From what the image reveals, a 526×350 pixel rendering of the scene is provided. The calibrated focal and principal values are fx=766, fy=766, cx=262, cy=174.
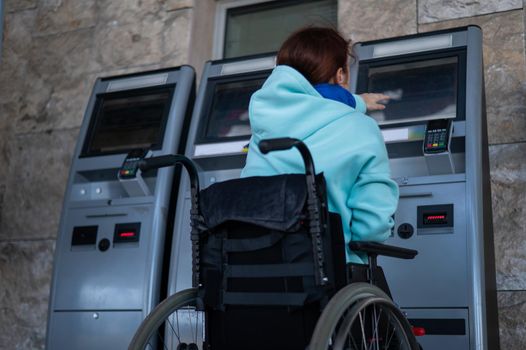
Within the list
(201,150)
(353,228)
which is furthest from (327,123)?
(201,150)

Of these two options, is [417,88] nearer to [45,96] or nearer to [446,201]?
[446,201]

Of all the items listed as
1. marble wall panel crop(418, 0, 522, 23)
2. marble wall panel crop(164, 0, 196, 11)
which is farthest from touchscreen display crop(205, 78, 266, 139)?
marble wall panel crop(164, 0, 196, 11)

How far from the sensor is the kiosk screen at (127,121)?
3.83 m

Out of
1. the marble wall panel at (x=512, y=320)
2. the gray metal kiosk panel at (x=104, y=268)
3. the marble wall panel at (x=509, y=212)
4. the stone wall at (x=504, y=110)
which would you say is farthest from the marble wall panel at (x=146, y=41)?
the marble wall panel at (x=512, y=320)

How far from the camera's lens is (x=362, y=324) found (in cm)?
197

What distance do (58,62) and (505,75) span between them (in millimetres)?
2973

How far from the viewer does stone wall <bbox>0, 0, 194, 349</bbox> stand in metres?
4.86

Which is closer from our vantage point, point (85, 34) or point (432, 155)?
point (432, 155)

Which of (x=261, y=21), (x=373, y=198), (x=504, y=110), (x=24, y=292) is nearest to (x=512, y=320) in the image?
(x=504, y=110)

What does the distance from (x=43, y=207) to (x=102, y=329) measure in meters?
1.62

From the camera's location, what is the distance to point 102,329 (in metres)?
3.57

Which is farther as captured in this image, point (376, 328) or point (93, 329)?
point (93, 329)

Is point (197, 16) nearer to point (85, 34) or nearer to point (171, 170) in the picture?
point (85, 34)

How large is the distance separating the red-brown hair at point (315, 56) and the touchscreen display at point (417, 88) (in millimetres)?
931
